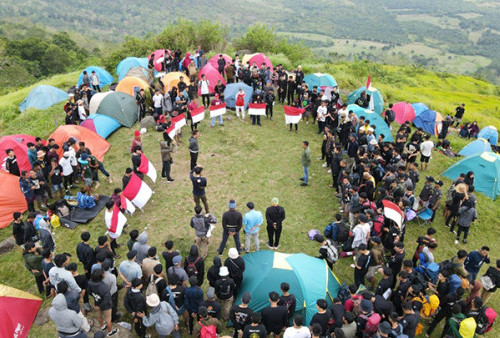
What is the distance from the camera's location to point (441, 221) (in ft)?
41.6

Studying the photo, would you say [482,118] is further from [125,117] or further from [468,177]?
[125,117]

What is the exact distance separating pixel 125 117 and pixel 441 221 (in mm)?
14477

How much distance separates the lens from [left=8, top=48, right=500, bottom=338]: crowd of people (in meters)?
7.08

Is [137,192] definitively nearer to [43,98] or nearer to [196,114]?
[196,114]

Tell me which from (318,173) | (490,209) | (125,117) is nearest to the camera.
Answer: (490,209)

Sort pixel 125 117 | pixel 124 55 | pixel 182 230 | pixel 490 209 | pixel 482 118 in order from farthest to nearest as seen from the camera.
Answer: pixel 124 55
pixel 482 118
pixel 125 117
pixel 490 209
pixel 182 230

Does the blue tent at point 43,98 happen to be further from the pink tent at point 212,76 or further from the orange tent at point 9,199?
the orange tent at point 9,199

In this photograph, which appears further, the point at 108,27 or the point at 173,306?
the point at 108,27

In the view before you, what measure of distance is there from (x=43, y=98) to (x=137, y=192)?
46.6 feet

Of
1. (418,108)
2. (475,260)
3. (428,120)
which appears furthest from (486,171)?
(418,108)

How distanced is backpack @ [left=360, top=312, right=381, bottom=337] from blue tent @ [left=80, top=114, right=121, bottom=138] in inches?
550

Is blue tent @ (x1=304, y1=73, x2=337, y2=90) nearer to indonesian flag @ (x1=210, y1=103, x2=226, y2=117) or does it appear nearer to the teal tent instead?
indonesian flag @ (x1=210, y1=103, x2=226, y2=117)

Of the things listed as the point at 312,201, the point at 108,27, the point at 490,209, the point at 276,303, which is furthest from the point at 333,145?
the point at 108,27

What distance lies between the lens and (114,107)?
17766 millimetres
